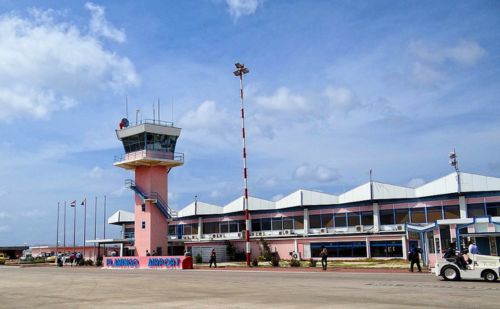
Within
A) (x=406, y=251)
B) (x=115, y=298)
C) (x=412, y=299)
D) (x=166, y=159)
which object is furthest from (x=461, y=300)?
(x=166, y=159)

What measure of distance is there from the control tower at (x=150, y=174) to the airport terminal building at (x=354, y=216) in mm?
2283

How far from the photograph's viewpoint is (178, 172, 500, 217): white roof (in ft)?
174

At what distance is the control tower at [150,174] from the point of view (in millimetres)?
55594

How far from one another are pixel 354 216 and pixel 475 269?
38.0 metres

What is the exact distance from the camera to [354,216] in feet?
201

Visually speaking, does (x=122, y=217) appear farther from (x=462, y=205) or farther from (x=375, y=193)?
(x=462, y=205)

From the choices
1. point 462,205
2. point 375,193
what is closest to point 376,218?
point 375,193

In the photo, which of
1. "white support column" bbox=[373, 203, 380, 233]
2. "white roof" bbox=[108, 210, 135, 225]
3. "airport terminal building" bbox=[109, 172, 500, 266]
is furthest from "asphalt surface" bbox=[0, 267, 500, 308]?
"white roof" bbox=[108, 210, 135, 225]

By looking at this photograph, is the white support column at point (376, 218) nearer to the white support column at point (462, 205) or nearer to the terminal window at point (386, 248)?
the terminal window at point (386, 248)

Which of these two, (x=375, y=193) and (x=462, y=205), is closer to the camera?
(x=462, y=205)

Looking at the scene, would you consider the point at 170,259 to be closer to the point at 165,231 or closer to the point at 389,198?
the point at 165,231

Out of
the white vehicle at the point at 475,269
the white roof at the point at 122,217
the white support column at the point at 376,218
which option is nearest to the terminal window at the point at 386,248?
the white support column at the point at 376,218

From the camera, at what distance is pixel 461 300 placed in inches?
617

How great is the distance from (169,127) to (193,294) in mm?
39747
